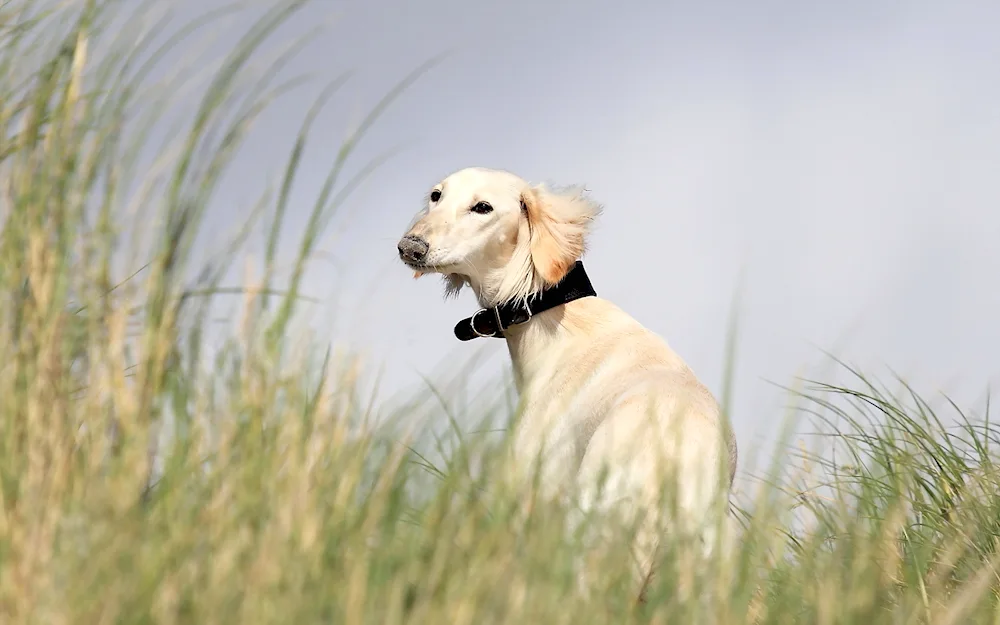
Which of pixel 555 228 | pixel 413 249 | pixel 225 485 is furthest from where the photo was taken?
pixel 555 228

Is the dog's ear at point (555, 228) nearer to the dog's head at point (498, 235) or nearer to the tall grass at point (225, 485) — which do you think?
the dog's head at point (498, 235)

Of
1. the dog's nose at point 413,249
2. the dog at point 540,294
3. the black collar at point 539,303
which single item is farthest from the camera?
the black collar at point 539,303

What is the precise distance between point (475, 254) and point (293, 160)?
2108mm

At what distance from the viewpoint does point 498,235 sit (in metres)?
4.73

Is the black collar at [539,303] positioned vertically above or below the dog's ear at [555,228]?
below

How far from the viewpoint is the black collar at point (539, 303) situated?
4.67m

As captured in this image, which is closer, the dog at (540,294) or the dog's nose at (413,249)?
the dog at (540,294)

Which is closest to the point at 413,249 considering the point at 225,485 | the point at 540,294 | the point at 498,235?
the point at 498,235

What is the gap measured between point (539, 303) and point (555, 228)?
1.08ft

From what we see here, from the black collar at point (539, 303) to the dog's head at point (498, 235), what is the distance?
42 mm

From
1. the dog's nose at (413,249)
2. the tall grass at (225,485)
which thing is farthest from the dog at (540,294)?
the tall grass at (225,485)

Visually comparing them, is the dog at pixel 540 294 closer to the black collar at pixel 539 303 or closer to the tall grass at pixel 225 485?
the black collar at pixel 539 303

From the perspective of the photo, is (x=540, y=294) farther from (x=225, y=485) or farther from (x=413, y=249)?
(x=225, y=485)

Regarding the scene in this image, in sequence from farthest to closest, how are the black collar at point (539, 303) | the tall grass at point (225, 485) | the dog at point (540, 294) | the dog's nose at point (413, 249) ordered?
the black collar at point (539, 303) → the dog's nose at point (413, 249) → the dog at point (540, 294) → the tall grass at point (225, 485)
